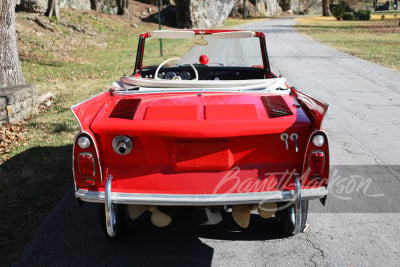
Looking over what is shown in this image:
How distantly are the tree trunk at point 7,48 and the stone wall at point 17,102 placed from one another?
44 centimetres

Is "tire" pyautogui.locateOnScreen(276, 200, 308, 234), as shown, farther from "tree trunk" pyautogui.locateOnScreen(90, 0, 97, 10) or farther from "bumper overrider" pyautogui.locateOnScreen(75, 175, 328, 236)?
"tree trunk" pyautogui.locateOnScreen(90, 0, 97, 10)

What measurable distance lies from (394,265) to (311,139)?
3.89ft

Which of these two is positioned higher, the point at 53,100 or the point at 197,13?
the point at 197,13

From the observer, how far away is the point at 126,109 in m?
3.46

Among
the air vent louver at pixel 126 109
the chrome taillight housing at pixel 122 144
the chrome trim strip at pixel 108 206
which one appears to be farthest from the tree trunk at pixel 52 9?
the chrome trim strip at pixel 108 206

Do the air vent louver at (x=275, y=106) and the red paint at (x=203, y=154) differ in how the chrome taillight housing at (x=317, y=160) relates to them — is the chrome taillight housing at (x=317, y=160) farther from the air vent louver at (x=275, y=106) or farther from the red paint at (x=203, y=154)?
the air vent louver at (x=275, y=106)

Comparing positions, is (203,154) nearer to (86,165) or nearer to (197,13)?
(86,165)

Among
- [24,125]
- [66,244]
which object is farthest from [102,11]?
[66,244]

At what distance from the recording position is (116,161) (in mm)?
3164

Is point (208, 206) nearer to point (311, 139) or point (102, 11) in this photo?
point (311, 139)

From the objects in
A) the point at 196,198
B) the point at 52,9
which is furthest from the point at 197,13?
the point at 196,198

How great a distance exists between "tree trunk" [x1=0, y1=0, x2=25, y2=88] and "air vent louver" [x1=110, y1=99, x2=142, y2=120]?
524 centimetres

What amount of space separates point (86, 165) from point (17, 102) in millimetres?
4869

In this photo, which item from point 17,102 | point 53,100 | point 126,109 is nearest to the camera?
point 126,109
